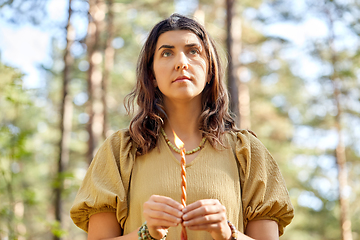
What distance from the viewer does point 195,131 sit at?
88.7 inches

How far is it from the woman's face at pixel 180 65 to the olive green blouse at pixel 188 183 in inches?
12.9

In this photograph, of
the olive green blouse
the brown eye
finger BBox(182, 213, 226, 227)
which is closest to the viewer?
finger BBox(182, 213, 226, 227)

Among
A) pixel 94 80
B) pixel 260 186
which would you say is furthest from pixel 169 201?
pixel 94 80

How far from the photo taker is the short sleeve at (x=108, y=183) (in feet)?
6.56

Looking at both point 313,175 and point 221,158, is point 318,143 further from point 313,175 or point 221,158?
point 221,158

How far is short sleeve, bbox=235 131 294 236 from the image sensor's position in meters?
2.04

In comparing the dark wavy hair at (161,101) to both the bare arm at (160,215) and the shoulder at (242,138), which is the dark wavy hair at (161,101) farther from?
the bare arm at (160,215)

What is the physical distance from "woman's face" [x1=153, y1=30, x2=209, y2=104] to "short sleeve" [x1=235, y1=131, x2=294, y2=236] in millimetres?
445

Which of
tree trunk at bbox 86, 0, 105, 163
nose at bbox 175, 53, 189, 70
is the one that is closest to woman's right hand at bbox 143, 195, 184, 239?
nose at bbox 175, 53, 189, 70

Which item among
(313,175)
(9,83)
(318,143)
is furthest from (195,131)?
(313,175)

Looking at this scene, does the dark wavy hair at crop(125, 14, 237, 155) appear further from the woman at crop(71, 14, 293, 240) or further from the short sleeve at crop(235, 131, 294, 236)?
the short sleeve at crop(235, 131, 294, 236)

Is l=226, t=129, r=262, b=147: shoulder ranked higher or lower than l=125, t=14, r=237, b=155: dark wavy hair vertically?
lower

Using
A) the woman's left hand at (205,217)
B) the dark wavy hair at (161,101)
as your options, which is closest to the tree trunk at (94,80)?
the dark wavy hair at (161,101)

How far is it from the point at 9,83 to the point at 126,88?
40.8 feet
